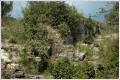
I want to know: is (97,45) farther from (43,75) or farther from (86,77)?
(43,75)

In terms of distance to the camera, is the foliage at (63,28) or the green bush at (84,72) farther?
the foliage at (63,28)

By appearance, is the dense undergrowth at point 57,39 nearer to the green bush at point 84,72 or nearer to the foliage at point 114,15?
the green bush at point 84,72

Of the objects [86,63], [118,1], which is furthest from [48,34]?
[118,1]

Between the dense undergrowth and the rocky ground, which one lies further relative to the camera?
the dense undergrowth

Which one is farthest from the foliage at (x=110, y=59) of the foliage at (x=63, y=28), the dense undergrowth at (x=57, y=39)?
the foliage at (x=63, y=28)

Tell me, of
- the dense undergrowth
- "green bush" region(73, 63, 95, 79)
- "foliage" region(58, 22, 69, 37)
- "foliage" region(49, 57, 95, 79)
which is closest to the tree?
the dense undergrowth

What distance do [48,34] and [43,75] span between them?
165 centimetres

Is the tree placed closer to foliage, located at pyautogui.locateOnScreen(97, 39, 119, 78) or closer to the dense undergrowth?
the dense undergrowth

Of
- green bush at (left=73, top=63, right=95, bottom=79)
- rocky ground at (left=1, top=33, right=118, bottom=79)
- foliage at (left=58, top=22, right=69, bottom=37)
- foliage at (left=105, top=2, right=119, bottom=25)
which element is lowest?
green bush at (left=73, top=63, right=95, bottom=79)

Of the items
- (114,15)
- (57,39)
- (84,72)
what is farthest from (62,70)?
(114,15)

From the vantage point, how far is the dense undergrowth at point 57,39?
780 cm

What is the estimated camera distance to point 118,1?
7898mm

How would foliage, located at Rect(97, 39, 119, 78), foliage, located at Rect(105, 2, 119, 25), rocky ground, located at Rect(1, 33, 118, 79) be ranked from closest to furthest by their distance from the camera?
rocky ground, located at Rect(1, 33, 118, 79), foliage, located at Rect(97, 39, 119, 78), foliage, located at Rect(105, 2, 119, 25)

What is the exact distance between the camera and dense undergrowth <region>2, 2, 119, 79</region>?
780cm
